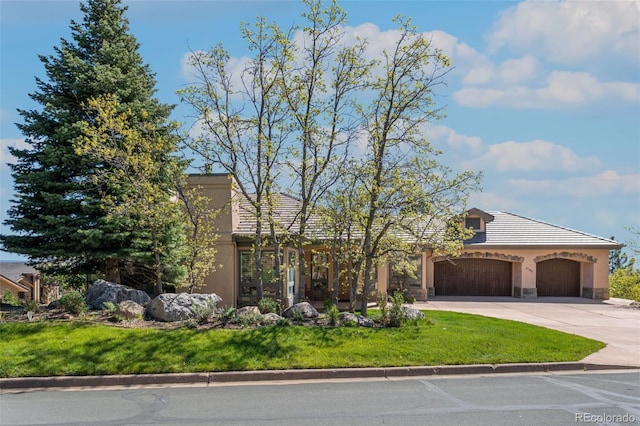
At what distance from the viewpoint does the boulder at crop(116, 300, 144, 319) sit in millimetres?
12376

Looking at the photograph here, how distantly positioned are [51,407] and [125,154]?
24.3 feet

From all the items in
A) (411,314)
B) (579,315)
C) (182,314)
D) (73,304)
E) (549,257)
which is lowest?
(579,315)

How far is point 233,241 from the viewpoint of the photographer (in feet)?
64.7

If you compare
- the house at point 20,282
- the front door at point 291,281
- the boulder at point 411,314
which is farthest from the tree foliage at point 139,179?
the house at point 20,282

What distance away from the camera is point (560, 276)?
27.7 m

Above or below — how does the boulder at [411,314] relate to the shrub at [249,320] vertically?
below

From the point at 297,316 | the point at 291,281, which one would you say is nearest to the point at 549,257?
the point at 291,281

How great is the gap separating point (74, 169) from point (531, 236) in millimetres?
21432

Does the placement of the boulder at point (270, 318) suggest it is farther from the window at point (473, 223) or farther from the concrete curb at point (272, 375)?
the window at point (473, 223)

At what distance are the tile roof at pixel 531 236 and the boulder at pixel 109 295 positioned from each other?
1765 centimetres

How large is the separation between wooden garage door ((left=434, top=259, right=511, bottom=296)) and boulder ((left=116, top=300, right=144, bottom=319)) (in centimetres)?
1838

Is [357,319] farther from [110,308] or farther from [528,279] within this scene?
[528,279]

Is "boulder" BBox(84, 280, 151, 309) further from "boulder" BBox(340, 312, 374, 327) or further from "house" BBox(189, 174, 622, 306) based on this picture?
"house" BBox(189, 174, 622, 306)

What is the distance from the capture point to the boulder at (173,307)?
12.5 m
